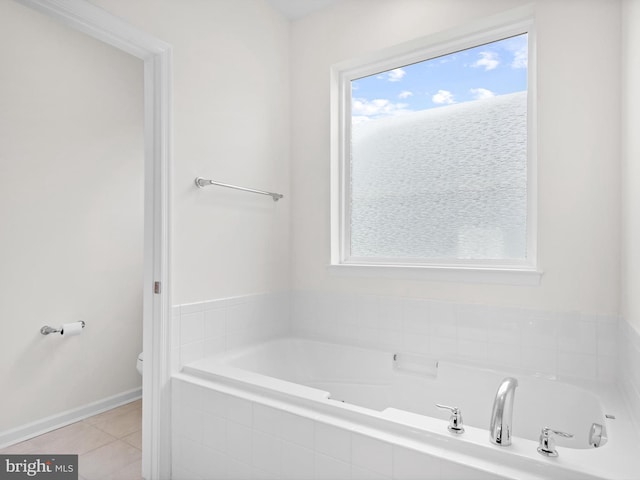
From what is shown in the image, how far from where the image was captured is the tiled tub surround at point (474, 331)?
176 centimetres

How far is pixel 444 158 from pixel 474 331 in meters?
0.98

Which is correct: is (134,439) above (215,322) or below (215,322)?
below

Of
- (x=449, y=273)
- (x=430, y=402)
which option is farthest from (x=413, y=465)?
(x=449, y=273)

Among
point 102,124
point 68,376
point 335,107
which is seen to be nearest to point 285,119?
point 335,107

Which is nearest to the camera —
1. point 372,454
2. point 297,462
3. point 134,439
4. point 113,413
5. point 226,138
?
point 372,454

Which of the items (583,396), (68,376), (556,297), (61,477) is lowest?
(61,477)

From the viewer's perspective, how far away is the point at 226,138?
224cm

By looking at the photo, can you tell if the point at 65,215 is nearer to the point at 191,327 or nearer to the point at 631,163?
A: the point at 191,327

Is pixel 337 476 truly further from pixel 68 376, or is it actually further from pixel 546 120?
pixel 68 376

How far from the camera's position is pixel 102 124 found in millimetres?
2809

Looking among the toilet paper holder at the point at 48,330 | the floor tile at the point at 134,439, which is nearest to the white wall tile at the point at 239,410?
the floor tile at the point at 134,439

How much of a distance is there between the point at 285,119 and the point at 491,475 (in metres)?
2.32

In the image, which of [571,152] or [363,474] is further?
[571,152]

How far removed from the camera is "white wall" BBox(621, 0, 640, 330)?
1.40m
